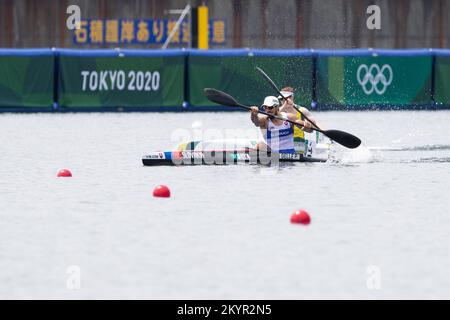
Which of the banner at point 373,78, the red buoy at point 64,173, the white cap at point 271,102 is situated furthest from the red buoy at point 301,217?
the banner at point 373,78

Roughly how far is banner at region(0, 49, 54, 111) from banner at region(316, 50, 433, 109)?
7.65 metres

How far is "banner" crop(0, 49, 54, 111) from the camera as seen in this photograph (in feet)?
107

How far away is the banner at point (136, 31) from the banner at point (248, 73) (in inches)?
367

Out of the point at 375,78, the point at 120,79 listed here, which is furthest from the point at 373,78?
the point at 120,79

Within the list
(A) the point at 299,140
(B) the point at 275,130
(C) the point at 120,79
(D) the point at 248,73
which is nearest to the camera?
(B) the point at 275,130

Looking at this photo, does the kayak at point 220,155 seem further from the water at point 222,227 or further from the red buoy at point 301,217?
the red buoy at point 301,217

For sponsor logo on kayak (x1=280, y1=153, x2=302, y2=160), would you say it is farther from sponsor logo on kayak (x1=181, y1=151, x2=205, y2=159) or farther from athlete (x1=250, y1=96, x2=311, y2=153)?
sponsor logo on kayak (x1=181, y1=151, x2=205, y2=159)

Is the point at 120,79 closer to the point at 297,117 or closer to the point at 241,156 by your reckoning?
the point at 297,117

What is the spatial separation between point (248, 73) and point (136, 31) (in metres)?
10.7

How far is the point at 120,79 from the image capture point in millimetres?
33000

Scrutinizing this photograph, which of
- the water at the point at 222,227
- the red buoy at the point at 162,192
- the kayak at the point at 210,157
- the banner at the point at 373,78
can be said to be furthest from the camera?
the banner at the point at 373,78

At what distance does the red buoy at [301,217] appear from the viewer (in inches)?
471

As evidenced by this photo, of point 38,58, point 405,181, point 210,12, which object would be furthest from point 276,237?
point 210,12

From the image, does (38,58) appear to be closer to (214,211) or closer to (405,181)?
(405,181)
